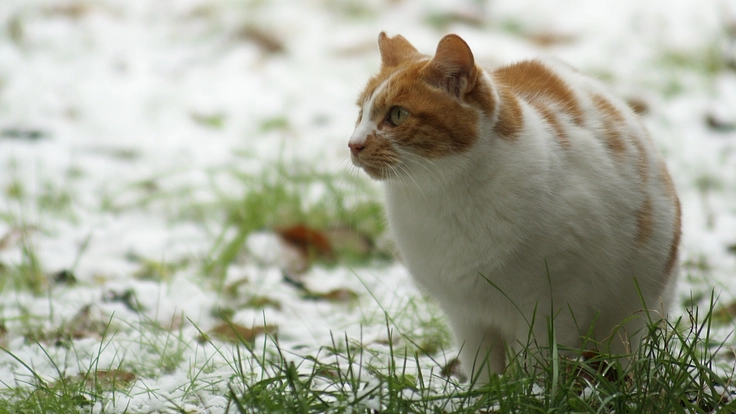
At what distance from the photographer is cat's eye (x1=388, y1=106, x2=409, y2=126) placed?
1990 mm

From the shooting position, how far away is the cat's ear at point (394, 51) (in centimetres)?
223

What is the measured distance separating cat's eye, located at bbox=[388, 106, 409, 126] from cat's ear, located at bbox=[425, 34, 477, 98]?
0.33ft

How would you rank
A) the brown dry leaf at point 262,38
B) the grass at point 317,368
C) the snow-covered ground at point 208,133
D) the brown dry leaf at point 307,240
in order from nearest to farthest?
the grass at point 317,368 < the snow-covered ground at point 208,133 < the brown dry leaf at point 307,240 < the brown dry leaf at point 262,38

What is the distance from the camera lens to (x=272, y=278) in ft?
10.4

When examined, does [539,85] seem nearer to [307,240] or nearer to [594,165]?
[594,165]

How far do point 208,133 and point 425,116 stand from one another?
2859 mm

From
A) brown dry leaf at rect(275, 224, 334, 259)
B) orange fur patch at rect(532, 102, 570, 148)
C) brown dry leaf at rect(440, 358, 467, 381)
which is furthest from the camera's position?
brown dry leaf at rect(275, 224, 334, 259)

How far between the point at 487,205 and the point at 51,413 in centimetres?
108

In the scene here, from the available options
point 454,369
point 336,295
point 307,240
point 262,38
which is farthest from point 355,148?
point 262,38

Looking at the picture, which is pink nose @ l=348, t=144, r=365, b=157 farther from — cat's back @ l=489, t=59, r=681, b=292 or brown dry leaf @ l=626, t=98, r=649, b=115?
brown dry leaf @ l=626, t=98, r=649, b=115

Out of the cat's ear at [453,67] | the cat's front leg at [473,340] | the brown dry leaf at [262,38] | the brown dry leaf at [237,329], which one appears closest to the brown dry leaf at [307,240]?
the brown dry leaf at [237,329]

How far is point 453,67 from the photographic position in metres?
1.94

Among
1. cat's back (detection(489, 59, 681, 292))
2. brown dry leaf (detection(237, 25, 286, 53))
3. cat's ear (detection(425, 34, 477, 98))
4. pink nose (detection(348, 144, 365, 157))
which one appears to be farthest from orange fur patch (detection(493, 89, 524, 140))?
brown dry leaf (detection(237, 25, 286, 53))

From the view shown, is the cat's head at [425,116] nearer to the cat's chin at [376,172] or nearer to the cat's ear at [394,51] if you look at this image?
the cat's chin at [376,172]
